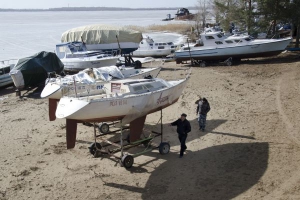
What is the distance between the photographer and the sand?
877 cm

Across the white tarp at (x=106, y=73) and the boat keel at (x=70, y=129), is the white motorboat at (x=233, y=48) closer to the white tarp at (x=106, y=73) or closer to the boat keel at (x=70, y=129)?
the white tarp at (x=106, y=73)

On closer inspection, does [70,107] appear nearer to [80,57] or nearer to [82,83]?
[82,83]

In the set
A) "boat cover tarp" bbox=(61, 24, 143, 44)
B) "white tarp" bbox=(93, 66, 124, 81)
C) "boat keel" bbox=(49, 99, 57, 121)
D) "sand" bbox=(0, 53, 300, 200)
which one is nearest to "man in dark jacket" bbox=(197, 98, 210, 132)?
"sand" bbox=(0, 53, 300, 200)

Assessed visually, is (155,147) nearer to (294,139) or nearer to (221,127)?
(221,127)

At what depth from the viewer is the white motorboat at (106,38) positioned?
27906 millimetres

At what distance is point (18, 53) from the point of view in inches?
1618

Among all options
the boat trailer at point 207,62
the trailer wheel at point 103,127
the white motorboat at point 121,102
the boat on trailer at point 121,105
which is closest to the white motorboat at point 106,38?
the boat trailer at point 207,62

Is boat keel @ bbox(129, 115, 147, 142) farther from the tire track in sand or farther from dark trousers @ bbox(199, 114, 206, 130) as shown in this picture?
the tire track in sand

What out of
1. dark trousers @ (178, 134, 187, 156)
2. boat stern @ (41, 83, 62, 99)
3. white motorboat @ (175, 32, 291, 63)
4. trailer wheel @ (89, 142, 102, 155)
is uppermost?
white motorboat @ (175, 32, 291, 63)

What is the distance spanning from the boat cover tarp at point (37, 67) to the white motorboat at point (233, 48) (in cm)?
964

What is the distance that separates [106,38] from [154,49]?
7456mm

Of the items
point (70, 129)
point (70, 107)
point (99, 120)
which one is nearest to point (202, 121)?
point (99, 120)

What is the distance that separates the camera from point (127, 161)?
9984 millimetres

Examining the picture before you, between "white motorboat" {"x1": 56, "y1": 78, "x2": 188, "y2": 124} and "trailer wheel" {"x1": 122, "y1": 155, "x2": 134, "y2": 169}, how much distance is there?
40.8 inches
